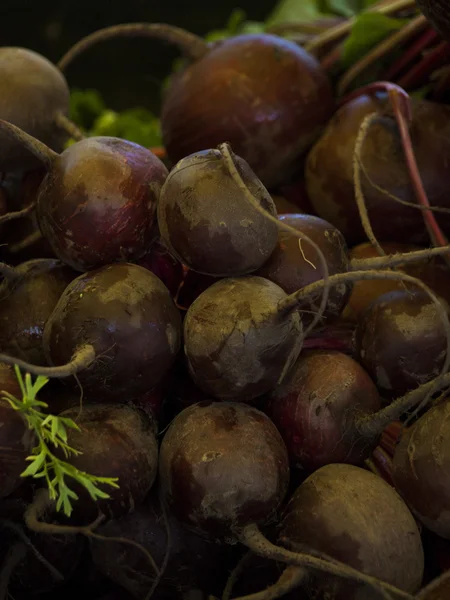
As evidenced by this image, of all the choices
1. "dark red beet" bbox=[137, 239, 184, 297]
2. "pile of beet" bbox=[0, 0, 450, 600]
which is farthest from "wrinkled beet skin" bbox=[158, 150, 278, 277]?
"dark red beet" bbox=[137, 239, 184, 297]

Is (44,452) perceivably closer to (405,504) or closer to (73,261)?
(73,261)

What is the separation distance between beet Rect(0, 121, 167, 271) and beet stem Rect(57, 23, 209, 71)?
0.41 metres

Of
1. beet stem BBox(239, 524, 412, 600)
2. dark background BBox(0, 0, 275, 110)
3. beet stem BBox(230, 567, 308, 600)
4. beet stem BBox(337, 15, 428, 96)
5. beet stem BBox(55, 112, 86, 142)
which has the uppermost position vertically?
beet stem BBox(337, 15, 428, 96)

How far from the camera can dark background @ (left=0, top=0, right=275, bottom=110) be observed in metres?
2.37

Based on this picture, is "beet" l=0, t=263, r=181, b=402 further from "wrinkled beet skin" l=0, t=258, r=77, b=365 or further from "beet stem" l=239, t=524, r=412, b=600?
"beet stem" l=239, t=524, r=412, b=600

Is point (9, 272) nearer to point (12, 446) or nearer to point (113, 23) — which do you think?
point (12, 446)

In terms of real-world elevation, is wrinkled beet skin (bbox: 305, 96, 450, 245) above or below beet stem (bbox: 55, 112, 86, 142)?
above

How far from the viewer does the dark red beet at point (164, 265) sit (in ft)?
2.99

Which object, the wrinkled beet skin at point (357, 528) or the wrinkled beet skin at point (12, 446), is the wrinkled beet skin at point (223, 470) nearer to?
the wrinkled beet skin at point (357, 528)

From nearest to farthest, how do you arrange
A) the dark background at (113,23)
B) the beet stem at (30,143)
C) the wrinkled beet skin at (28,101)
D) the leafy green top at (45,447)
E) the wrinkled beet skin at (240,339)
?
the leafy green top at (45,447)
the wrinkled beet skin at (240,339)
the beet stem at (30,143)
the wrinkled beet skin at (28,101)
the dark background at (113,23)

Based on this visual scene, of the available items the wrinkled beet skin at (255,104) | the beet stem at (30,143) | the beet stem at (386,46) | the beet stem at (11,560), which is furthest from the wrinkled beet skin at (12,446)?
the beet stem at (386,46)

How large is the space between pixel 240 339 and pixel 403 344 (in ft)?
0.89

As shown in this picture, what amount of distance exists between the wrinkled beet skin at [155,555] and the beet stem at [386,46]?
0.94 m

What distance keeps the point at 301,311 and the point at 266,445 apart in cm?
Result: 18
